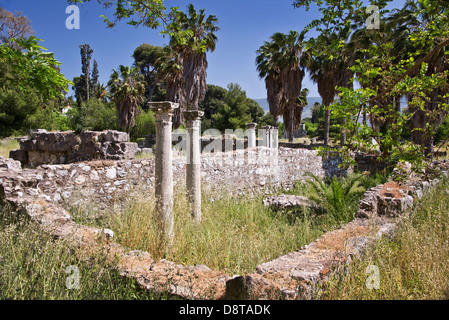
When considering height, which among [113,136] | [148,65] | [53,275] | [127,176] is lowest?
[53,275]

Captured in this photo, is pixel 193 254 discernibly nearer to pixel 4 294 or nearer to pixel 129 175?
pixel 4 294

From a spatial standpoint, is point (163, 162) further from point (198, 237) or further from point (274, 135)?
point (274, 135)

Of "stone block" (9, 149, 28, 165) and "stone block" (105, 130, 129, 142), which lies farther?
"stone block" (9, 149, 28, 165)

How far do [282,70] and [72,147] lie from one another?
1871 centimetres

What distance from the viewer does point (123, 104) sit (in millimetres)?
26797

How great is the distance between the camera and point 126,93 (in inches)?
1050

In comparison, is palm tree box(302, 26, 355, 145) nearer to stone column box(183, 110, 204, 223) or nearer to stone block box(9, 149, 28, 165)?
stone column box(183, 110, 204, 223)

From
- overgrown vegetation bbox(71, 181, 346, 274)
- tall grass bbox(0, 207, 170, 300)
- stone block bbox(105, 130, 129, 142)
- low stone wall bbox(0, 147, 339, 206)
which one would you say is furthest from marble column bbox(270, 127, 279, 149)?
tall grass bbox(0, 207, 170, 300)

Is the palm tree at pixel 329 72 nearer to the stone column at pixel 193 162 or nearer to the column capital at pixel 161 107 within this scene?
the stone column at pixel 193 162

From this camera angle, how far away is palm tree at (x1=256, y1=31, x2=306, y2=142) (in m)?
24.9

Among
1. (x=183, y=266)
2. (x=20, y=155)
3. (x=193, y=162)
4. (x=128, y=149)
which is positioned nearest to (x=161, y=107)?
(x=193, y=162)

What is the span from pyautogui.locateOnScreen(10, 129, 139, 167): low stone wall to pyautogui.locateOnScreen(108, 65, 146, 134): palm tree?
43.4 feet

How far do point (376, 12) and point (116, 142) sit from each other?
11.0 metres

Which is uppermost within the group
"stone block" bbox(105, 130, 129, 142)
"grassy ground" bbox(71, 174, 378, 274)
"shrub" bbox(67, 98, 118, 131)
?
"shrub" bbox(67, 98, 118, 131)
